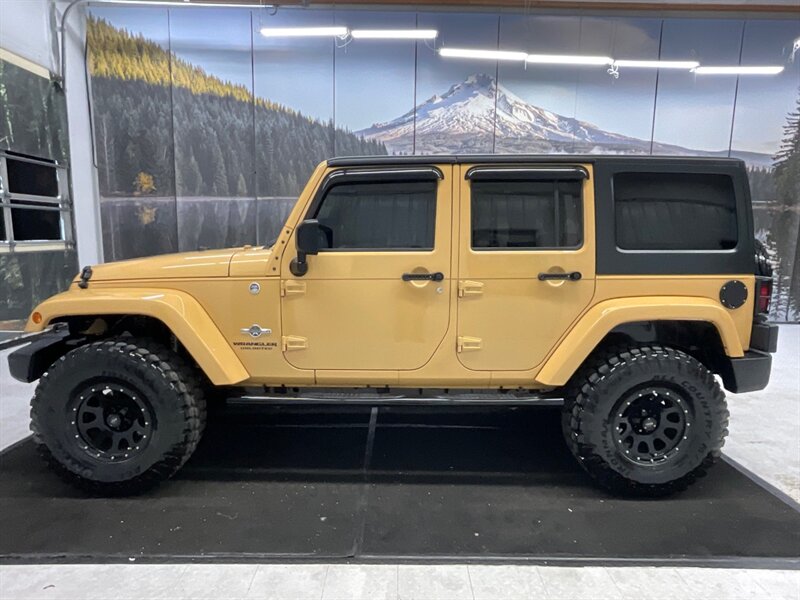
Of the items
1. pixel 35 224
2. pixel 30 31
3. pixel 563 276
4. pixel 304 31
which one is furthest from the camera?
pixel 304 31

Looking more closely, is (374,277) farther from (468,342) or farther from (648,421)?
(648,421)

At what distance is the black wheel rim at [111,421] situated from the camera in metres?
2.76

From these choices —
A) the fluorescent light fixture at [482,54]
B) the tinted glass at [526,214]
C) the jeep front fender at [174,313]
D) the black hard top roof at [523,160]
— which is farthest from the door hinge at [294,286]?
the fluorescent light fixture at [482,54]

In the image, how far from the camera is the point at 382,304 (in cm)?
276

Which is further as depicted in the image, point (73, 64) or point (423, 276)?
point (73, 64)

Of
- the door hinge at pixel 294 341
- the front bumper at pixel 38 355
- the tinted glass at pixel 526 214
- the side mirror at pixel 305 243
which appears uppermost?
the tinted glass at pixel 526 214

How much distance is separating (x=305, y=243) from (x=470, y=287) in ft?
3.11

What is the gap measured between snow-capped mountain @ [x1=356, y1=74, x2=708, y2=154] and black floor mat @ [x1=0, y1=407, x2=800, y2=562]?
17.0ft

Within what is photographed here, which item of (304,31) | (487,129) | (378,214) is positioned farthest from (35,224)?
(487,129)

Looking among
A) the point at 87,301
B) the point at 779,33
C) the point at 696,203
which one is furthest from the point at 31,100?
the point at 779,33

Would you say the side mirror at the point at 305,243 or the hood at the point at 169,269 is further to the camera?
the hood at the point at 169,269

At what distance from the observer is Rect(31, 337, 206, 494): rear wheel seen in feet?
8.91

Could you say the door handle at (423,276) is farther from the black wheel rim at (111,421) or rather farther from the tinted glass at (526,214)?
the black wheel rim at (111,421)

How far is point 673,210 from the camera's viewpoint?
110 inches
